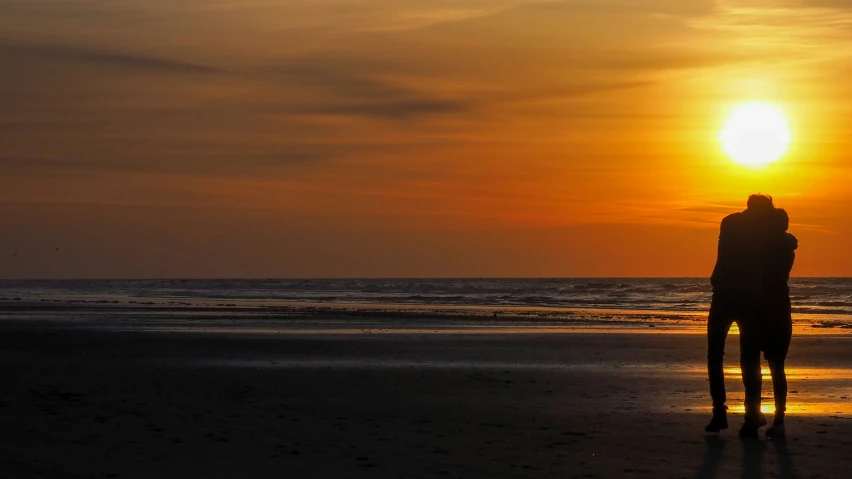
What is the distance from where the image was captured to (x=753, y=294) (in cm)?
970

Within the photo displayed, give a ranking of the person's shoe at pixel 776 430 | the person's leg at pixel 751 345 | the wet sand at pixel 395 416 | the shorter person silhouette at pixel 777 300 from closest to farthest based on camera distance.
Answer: the wet sand at pixel 395 416, the person's shoe at pixel 776 430, the person's leg at pixel 751 345, the shorter person silhouette at pixel 777 300

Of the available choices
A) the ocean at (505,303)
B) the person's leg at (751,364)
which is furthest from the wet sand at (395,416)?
the ocean at (505,303)

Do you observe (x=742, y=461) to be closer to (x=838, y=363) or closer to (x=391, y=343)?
(x=838, y=363)

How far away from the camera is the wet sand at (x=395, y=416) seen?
789cm

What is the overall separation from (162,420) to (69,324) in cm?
2452

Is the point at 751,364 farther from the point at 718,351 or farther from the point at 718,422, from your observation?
the point at 718,422

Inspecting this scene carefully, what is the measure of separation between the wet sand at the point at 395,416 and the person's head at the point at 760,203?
2.03 meters

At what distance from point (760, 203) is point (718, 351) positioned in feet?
4.72

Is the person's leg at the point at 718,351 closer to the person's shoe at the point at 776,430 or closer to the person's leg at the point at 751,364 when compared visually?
the person's leg at the point at 751,364

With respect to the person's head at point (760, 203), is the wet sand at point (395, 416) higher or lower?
lower

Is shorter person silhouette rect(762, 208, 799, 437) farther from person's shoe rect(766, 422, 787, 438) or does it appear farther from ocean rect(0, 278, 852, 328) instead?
ocean rect(0, 278, 852, 328)

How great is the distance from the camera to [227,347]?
2267cm

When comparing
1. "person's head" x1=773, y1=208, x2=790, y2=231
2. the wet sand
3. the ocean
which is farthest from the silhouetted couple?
the ocean

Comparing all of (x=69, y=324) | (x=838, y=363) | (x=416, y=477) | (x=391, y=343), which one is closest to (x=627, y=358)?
(x=838, y=363)
